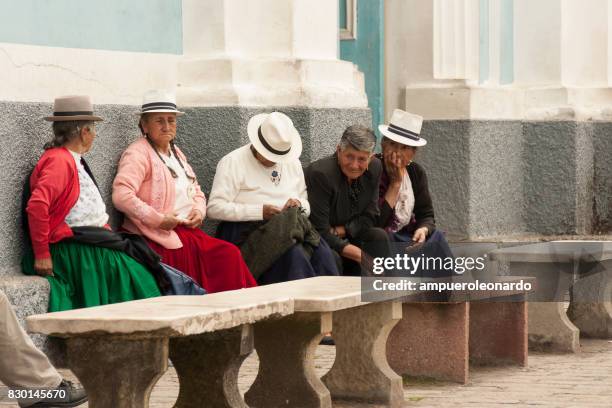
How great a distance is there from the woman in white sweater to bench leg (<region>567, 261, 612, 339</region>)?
71.1 inches

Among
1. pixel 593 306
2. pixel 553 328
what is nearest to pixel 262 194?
pixel 553 328

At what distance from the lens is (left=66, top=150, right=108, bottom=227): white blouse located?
24.4ft

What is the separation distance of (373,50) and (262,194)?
368cm

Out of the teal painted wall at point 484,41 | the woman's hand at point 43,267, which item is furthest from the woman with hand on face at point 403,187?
the teal painted wall at point 484,41

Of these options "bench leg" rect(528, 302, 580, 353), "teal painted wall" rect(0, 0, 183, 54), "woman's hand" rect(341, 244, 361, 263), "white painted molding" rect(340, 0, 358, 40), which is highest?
"white painted molding" rect(340, 0, 358, 40)

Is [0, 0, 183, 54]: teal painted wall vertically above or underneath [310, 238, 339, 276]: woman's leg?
above

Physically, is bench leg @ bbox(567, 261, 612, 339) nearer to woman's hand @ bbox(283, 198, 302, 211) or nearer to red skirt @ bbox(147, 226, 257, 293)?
woman's hand @ bbox(283, 198, 302, 211)

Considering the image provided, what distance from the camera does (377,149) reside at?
12.1 m

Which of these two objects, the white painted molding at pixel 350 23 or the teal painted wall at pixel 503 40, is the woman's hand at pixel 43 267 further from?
the teal painted wall at pixel 503 40

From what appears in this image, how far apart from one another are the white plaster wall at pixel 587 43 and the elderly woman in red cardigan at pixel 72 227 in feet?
19.7

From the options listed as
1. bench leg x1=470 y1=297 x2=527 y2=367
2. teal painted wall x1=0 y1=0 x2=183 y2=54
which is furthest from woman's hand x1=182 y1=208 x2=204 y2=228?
bench leg x1=470 y1=297 x2=527 y2=367

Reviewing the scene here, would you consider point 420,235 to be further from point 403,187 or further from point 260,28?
point 260,28

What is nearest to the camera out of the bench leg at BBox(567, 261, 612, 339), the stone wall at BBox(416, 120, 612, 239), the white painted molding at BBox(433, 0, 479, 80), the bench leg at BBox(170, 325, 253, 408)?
the bench leg at BBox(170, 325, 253, 408)

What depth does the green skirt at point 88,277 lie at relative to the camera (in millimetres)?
7270
